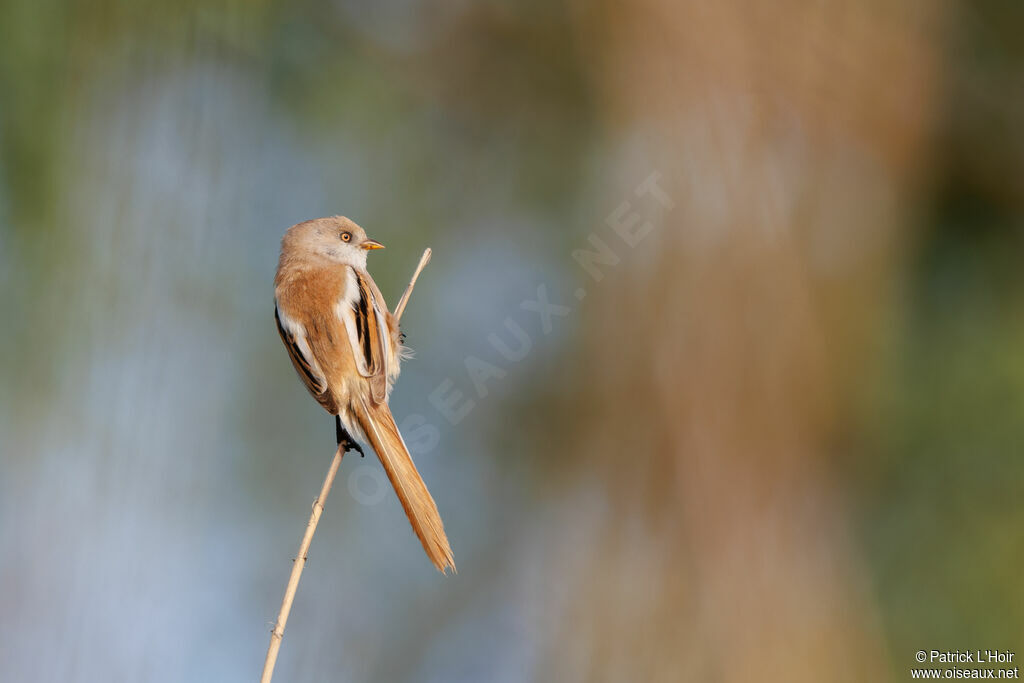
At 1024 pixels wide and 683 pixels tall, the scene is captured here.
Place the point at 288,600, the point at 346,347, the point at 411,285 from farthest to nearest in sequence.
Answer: the point at 346,347
the point at 411,285
the point at 288,600

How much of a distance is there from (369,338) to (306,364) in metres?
0.27

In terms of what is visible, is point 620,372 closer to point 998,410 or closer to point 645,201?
point 645,201

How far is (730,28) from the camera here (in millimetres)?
4402

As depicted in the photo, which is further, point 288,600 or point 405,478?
point 405,478

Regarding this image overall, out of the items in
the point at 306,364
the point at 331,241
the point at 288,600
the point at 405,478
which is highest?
the point at 331,241

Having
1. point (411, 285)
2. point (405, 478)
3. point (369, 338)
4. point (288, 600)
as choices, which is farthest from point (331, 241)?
point (288, 600)

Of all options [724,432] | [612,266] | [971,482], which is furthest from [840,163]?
[971,482]

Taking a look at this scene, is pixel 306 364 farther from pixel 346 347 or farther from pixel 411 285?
pixel 411 285

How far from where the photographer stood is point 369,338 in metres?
3.13

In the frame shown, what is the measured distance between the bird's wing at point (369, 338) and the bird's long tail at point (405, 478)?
0.07 m

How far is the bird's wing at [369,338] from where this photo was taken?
3080mm

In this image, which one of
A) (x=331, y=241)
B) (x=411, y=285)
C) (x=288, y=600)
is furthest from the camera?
(x=331, y=241)

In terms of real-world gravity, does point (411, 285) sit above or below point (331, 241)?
below

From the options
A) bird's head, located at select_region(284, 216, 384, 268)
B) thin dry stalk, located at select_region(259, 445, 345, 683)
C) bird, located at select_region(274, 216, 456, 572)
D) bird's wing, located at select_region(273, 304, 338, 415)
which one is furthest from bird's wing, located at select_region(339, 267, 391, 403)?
thin dry stalk, located at select_region(259, 445, 345, 683)
